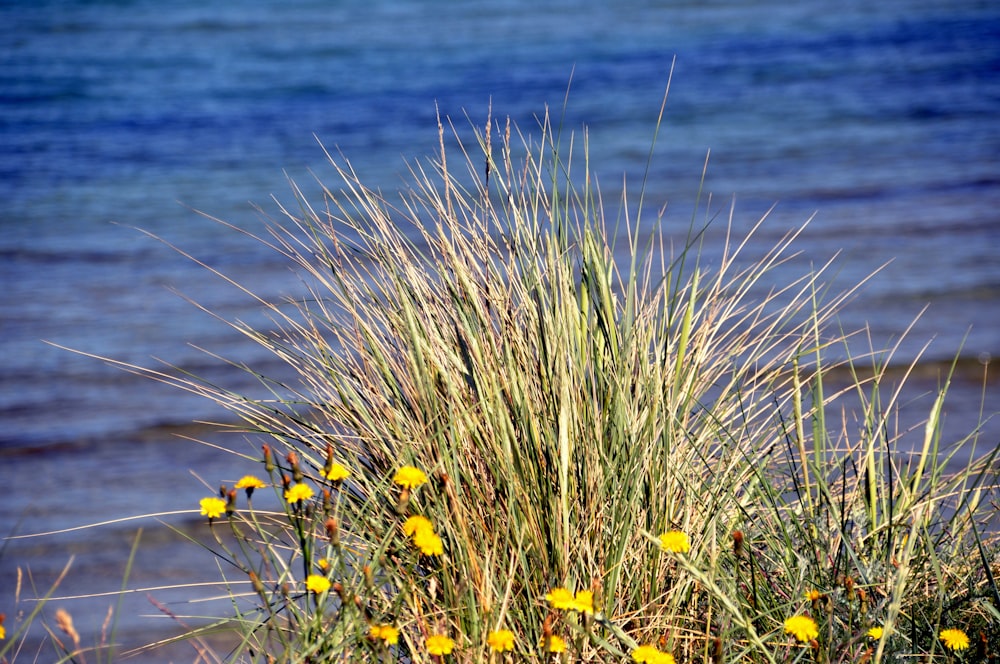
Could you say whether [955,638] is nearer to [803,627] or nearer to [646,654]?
[803,627]

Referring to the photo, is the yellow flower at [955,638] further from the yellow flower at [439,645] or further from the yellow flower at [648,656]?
the yellow flower at [439,645]

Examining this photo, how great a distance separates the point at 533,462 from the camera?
2.07 m

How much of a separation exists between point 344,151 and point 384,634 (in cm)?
835

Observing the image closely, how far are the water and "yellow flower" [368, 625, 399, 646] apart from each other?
1.28 metres

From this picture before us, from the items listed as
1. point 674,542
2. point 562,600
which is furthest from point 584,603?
point 674,542

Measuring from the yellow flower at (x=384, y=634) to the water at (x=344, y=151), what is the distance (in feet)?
4.21

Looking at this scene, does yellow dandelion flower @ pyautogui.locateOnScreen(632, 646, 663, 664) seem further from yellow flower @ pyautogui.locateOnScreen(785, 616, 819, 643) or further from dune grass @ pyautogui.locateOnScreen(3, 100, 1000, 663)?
yellow flower @ pyautogui.locateOnScreen(785, 616, 819, 643)

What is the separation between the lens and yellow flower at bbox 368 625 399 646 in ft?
5.49

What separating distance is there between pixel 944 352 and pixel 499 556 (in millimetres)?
3510

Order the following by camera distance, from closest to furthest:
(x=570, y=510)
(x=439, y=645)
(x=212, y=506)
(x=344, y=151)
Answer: (x=439, y=645), (x=212, y=506), (x=570, y=510), (x=344, y=151)

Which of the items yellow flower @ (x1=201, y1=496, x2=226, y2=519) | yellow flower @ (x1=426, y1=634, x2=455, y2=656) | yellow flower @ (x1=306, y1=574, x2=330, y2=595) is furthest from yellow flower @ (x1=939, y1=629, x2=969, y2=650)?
yellow flower @ (x1=201, y1=496, x2=226, y2=519)

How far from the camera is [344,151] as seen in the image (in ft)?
31.7

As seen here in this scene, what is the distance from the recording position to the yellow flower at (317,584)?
171 cm

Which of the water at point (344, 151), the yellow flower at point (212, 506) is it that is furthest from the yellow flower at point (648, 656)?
the water at point (344, 151)
